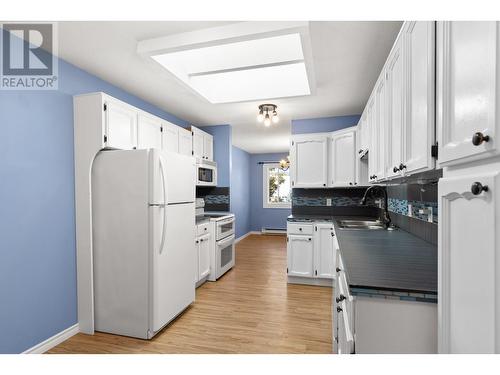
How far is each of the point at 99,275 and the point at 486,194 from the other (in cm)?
274

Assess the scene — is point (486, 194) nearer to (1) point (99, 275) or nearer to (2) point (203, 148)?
(1) point (99, 275)

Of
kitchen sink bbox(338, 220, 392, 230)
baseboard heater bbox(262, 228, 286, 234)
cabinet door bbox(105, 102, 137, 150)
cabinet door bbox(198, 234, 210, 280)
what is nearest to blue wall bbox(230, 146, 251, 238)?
baseboard heater bbox(262, 228, 286, 234)

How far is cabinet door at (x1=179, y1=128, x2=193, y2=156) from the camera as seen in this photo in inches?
146

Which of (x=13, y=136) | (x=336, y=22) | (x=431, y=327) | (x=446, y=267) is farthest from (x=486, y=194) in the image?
(x=13, y=136)

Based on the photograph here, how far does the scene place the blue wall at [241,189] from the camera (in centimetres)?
682

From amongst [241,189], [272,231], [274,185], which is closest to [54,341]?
[241,189]

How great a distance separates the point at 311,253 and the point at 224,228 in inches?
52.1

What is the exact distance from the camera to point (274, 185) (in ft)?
26.6

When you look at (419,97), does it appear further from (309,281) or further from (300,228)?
(309,281)

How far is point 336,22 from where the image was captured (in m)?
1.85

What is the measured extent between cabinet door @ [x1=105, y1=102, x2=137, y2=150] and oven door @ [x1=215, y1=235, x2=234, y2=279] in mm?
1869

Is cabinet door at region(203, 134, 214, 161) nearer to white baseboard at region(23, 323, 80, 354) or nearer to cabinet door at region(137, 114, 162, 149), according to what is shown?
cabinet door at region(137, 114, 162, 149)

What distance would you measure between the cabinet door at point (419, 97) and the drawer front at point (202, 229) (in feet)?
8.45

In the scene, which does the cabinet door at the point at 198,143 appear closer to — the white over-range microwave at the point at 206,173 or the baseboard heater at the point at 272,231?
the white over-range microwave at the point at 206,173
